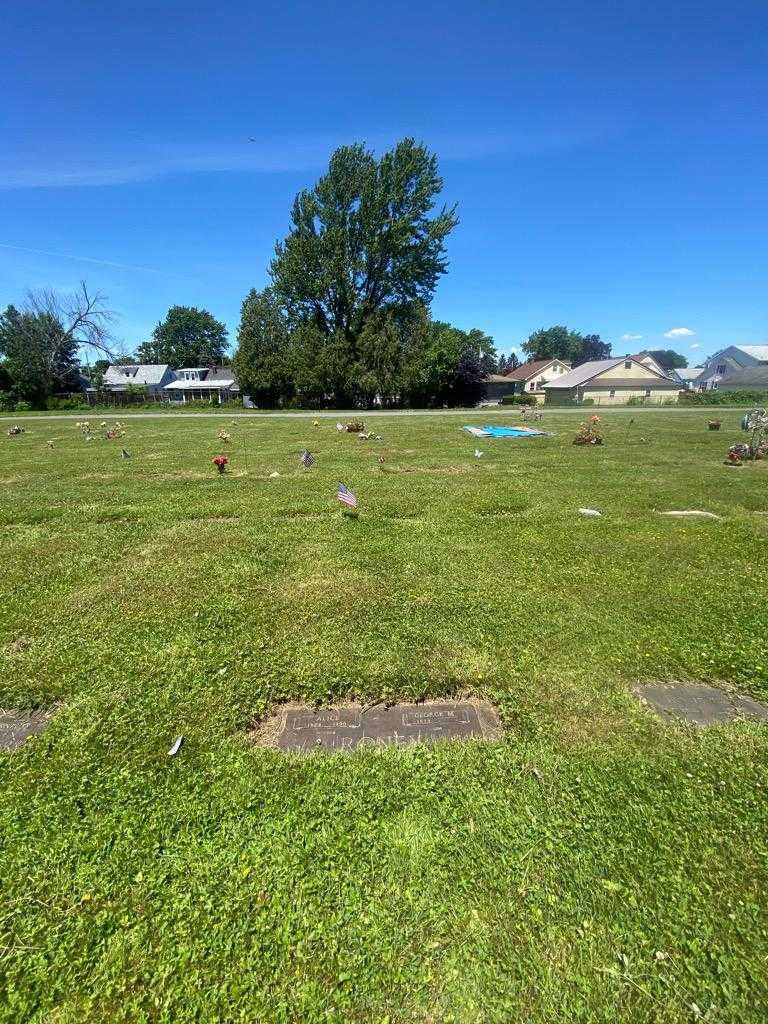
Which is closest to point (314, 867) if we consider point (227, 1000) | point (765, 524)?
point (227, 1000)

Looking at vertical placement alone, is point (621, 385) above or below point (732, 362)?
below

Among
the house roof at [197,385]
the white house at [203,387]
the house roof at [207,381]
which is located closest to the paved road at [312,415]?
the house roof at [207,381]

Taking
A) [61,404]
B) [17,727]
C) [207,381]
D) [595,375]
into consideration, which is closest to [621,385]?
[595,375]

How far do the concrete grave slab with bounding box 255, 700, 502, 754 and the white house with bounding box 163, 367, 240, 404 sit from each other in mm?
60776

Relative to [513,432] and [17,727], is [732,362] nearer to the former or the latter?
[513,432]

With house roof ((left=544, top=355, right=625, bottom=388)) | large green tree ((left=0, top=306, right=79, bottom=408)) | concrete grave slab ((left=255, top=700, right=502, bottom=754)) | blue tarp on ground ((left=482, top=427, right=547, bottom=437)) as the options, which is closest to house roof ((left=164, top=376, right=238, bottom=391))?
large green tree ((left=0, top=306, right=79, bottom=408))

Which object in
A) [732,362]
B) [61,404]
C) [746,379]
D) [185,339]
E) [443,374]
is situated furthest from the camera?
[185,339]

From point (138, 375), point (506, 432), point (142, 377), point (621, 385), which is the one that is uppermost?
point (138, 375)

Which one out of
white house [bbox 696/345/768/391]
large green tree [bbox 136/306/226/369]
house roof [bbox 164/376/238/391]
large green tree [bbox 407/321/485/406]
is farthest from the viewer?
large green tree [bbox 136/306/226/369]

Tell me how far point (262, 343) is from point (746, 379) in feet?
176

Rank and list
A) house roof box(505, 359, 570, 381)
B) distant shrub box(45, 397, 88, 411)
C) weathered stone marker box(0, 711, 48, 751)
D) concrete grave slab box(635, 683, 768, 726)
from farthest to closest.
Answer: house roof box(505, 359, 570, 381)
distant shrub box(45, 397, 88, 411)
concrete grave slab box(635, 683, 768, 726)
weathered stone marker box(0, 711, 48, 751)

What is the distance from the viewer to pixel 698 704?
9.21 feet

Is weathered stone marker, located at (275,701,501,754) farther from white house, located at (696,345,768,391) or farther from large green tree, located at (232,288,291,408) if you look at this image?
white house, located at (696,345,768,391)

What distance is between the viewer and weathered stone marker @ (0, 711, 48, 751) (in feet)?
8.20
